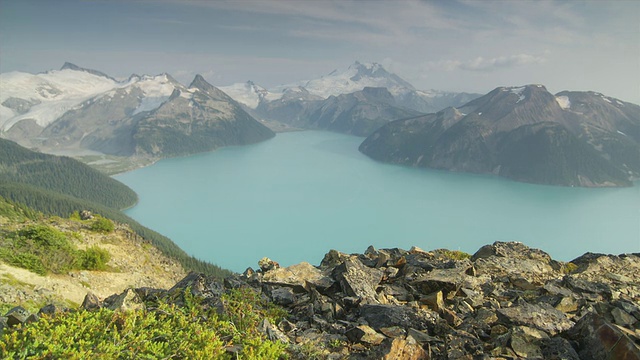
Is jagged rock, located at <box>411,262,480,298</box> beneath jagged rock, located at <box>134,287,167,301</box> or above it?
above

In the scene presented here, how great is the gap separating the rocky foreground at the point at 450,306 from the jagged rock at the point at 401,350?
0.09 feet

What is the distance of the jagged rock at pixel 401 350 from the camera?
27.2 feet

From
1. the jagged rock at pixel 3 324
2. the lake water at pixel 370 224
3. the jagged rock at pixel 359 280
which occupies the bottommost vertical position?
the lake water at pixel 370 224

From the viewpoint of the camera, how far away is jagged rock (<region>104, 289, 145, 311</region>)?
9.44 metres

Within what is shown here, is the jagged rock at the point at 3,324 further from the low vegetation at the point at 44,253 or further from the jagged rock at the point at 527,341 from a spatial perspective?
the low vegetation at the point at 44,253

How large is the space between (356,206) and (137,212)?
109673 mm

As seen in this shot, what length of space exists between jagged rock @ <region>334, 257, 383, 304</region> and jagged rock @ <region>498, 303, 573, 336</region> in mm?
3877

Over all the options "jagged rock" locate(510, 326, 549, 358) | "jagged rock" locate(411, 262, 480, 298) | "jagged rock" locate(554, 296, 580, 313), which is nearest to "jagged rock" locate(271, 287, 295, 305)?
"jagged rock" locate(411, 262, 480, 298)

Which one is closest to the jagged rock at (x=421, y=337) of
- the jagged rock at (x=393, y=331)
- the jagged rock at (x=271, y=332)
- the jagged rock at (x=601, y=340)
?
the jagged rock at (x=393, y=331)

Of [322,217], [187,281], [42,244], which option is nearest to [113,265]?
[42,244]

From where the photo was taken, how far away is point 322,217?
159 metres

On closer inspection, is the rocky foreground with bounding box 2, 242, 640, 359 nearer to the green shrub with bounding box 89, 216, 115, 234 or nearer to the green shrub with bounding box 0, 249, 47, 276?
the green shrub with bounding box 0, 249, 47, 276

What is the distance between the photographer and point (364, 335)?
31.2 feet

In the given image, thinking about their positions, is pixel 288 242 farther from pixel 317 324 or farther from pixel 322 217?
pixel 317 324
